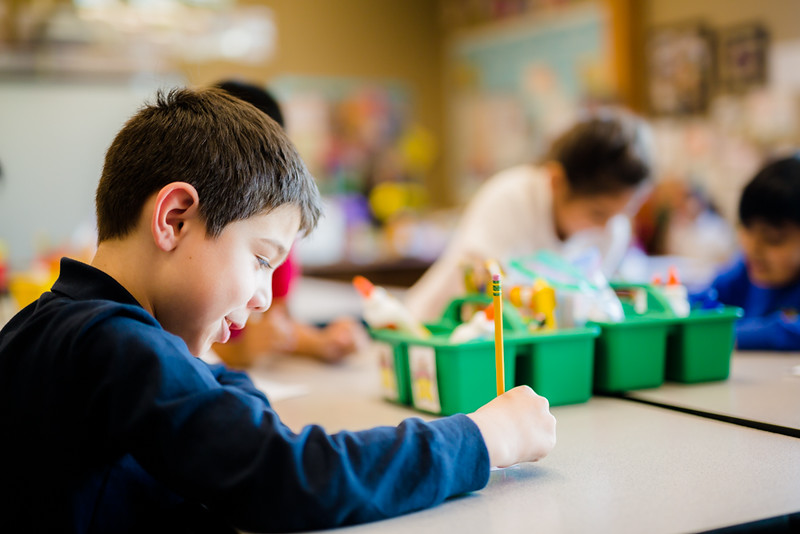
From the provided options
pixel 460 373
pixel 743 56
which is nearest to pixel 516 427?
pixel 460 373

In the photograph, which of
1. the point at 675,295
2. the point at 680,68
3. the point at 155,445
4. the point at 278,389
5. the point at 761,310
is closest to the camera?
the point at 155,445

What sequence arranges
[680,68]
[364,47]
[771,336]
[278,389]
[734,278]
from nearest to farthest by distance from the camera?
[278,389]
[771,336]
[734,278]
[680,68]
[364,47]

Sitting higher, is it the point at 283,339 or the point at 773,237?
the point at 773,237

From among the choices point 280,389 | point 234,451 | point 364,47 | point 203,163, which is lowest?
point 280,389

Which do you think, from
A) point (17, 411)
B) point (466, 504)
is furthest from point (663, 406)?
point (17, 411)

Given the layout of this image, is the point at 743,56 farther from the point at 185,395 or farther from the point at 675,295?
the point at 185,395

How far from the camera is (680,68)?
10.7 ft

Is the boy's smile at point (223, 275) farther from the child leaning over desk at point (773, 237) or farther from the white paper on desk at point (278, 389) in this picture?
the child leaning over desk at point (773, 237)

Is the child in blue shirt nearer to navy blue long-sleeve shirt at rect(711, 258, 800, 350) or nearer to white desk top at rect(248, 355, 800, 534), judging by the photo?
navy blue long-sleeve shirt at rect(711, 258, 800, 350)

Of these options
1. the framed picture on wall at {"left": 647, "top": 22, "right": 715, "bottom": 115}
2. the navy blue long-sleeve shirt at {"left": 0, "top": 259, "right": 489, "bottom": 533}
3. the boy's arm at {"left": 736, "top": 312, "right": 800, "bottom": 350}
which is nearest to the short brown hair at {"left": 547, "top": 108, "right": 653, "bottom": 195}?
the boy's arm at {"left": 736, "top": 312, "right": 800, "bottom": 350}

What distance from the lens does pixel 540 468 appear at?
81 centimetres

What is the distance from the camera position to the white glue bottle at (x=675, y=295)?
47.6 inches

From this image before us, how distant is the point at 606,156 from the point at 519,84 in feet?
8.74

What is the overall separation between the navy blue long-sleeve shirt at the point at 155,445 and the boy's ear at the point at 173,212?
0.06 metres
